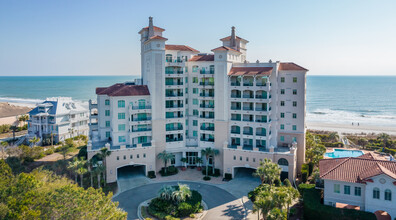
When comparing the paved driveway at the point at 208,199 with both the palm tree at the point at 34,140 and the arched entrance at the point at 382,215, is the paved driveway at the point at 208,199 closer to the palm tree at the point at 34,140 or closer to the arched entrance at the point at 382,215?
the arched entrance at the point at 382,215

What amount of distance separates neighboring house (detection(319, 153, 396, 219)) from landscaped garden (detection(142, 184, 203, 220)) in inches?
611

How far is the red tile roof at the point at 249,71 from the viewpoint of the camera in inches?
1815

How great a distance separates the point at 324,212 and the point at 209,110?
80.5ft

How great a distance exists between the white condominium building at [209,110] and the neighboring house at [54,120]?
21626 millimetres

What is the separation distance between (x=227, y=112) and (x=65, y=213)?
31.4 metres

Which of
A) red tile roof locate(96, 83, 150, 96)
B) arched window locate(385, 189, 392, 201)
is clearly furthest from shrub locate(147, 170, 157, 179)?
arched window locate(385, 189, 392, 201)

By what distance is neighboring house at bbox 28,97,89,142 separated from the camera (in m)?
67.1

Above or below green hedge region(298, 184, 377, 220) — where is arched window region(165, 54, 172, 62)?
above

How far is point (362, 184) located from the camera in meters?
31.5

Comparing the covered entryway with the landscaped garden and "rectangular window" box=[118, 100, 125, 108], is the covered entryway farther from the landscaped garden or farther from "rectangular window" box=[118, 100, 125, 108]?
"rectangular window" box=[118, 100, 125, 108]

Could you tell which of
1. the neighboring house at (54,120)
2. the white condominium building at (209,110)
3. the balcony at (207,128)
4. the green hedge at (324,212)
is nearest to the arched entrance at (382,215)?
the green hedge at (324,212)

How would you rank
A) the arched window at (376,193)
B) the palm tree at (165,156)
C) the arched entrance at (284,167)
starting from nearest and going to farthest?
the arched window at (376,193) < the arched entrance at (284,167) < the palm tree at (165,156)

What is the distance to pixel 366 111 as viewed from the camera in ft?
421

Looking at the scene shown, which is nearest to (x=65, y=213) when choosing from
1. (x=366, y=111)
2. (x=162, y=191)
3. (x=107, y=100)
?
(x=162, y=191)
